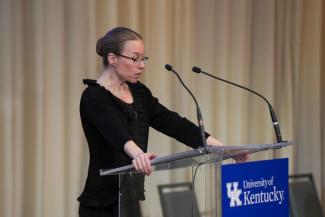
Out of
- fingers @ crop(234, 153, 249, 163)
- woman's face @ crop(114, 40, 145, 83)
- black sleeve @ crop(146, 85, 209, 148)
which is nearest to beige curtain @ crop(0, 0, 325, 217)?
black sleeve @ crop(146, 85, 209, 148)

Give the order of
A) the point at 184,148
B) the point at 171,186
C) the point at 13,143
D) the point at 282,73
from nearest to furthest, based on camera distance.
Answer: the point at 171,186
the point at 13,143
the point at 184,148
the point at 282,73

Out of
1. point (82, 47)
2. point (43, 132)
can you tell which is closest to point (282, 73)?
point (82, 47)

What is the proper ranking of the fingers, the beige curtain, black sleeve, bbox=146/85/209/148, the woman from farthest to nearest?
the beige curtain
black sleeve, bbox=146/85/209/148
the fingers
the woman

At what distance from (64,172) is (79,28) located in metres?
0.89

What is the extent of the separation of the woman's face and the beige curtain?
4.12 ft

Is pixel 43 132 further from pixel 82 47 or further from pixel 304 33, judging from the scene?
pixel 304 33

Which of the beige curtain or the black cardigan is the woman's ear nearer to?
the black cardigan

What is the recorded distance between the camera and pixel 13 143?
3316mm

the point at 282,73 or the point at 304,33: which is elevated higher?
the point at 304,33

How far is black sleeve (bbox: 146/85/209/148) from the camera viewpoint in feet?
7.88

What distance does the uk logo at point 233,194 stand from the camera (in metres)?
1.86

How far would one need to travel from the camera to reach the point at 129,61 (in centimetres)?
222

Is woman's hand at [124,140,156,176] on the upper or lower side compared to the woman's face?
lower

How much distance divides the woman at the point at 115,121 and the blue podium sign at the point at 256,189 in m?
0.28
